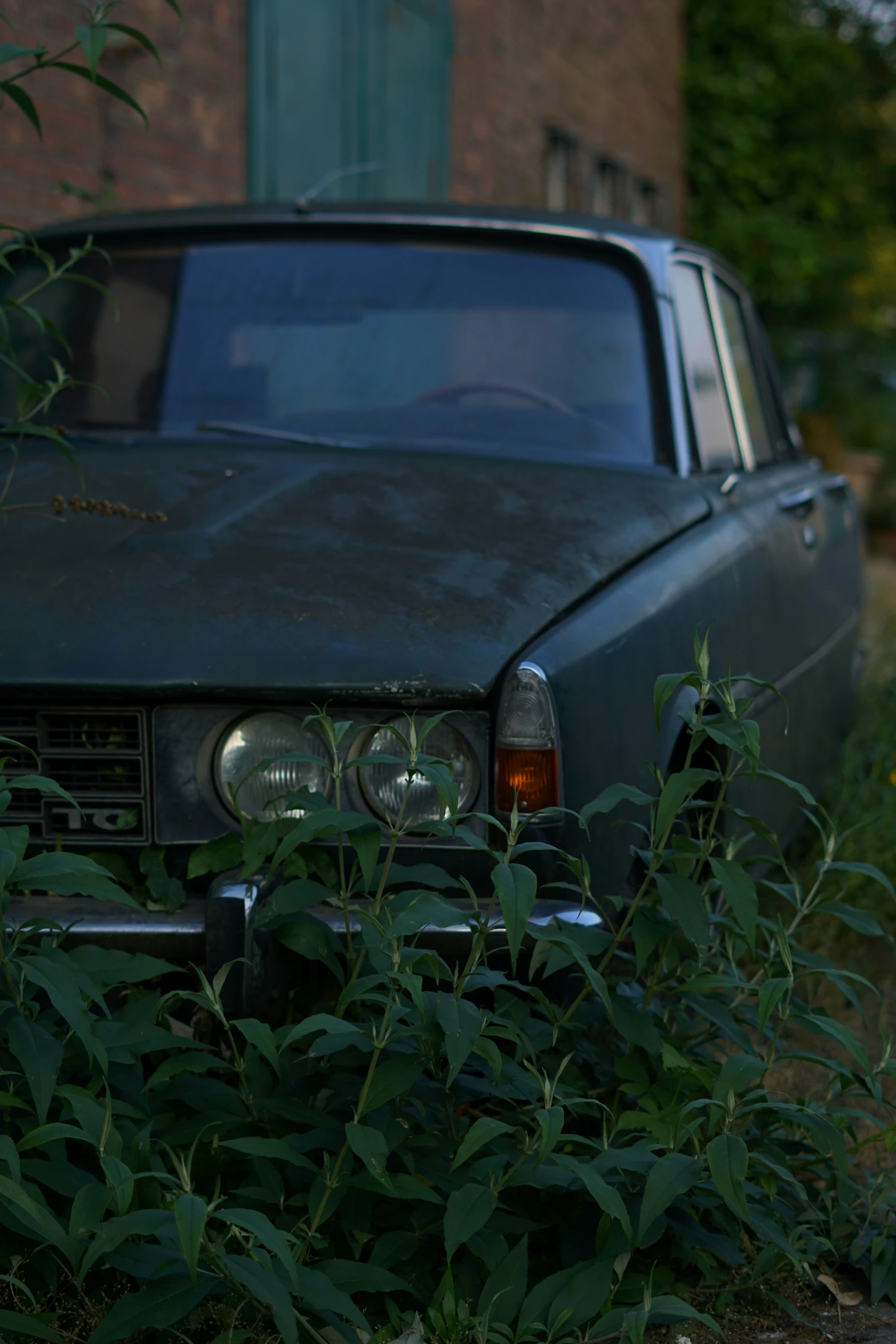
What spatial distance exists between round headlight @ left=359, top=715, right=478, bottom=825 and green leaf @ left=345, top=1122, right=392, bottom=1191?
48 centimetres

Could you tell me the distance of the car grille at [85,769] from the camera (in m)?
2.06

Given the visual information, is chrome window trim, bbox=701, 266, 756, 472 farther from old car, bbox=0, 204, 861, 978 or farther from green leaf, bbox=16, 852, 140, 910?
green leaf, bbox=16, 852, 140, 910

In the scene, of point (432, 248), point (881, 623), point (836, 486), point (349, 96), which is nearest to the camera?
point (432, 248)

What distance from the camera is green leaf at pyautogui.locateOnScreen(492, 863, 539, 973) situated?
1545 mm

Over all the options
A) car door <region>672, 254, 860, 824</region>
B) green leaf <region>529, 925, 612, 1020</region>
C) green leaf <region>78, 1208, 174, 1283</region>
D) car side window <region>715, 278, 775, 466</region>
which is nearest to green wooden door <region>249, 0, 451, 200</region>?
car side window <region>715, 278, 775, 466</region>

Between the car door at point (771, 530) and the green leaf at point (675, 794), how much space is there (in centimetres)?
101

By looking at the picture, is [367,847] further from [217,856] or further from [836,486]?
[836,486]

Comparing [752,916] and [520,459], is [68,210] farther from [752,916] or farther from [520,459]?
[752,916]

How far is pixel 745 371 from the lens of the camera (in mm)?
4039

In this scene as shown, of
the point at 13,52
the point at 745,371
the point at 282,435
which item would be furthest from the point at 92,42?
the point at 745,371

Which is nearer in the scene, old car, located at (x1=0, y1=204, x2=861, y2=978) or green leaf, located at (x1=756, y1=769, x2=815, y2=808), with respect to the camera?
green leaf, located at (x1=756, y1=769, x2=815, y2=808)

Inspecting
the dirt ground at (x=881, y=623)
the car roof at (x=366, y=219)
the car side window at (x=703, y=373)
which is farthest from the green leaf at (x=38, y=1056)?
the dirt ground at (x=881, y=623)

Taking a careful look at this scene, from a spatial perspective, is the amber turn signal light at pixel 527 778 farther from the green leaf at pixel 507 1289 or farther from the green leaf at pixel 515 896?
the green leaf at pixel 507 1289

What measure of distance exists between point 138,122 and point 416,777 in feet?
17.1
